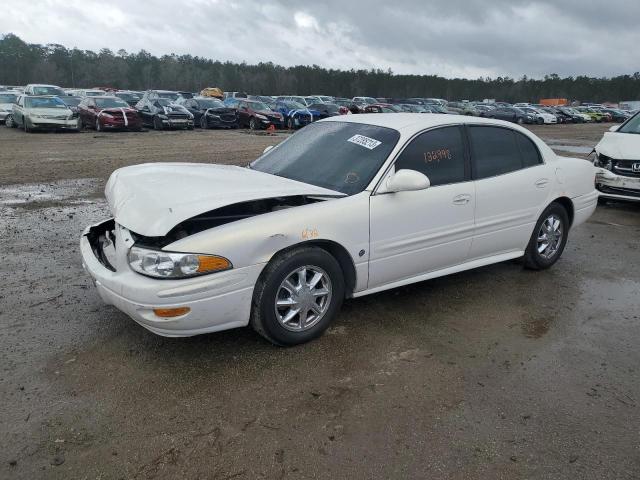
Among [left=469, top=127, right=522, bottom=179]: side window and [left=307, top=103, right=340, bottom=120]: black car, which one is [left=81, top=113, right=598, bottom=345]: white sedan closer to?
[left=469, top=127, right=522, bottom=179]: side window

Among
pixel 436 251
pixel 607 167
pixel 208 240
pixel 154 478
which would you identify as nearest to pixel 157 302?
pixel 208 240

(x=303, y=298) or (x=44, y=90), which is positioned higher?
(x=44, y=90)

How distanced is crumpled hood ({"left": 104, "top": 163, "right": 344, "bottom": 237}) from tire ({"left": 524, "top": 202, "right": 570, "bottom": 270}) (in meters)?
2.38

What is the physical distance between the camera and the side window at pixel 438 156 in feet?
13.4

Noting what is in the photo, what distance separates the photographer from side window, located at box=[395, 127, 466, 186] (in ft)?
13.4

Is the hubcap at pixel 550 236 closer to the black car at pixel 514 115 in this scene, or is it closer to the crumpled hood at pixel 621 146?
the crumpled hood at pixel 621 146

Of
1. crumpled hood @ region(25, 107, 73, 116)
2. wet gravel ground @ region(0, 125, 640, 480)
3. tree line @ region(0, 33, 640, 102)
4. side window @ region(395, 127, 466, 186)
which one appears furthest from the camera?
tree line @ region(0, 33, 640, 102)

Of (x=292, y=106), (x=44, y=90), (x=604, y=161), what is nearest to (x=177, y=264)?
(x=604, y=161)

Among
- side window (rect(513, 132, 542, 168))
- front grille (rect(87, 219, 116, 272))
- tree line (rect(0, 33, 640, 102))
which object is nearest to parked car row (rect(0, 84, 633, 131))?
side window (rect(513, 132, 542, 168))

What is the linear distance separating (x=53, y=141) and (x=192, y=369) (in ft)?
52.7

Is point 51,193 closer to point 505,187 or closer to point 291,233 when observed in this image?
point 291,233

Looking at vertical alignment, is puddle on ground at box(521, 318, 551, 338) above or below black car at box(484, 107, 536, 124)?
below

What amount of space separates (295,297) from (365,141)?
4.78 feet

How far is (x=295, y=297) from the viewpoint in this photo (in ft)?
11.5
